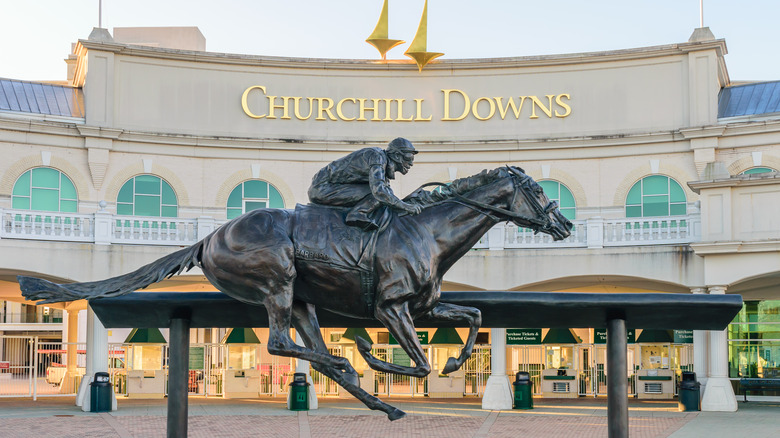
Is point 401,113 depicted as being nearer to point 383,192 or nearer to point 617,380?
point 617,380

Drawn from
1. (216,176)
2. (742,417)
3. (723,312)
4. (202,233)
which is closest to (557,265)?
(742,417)

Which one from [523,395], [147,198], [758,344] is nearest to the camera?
[523,395]

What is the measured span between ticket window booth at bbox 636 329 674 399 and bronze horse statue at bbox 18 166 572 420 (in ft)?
81.8

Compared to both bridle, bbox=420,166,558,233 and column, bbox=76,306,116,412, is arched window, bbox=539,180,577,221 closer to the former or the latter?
column, bbox=76,306,116,412

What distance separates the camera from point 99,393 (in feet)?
83.0

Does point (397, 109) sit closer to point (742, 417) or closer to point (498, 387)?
point (498, 387)

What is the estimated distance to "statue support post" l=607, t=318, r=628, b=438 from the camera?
6602mm

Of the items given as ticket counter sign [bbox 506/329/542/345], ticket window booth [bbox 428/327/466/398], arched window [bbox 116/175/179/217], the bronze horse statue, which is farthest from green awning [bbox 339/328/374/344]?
the bronze horse statue

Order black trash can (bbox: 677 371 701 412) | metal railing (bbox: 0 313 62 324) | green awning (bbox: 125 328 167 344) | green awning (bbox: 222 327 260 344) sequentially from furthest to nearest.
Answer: metal railing (bbox: 0 313 62 324)
green awning (bbox: 222 327 260 344)
green awning (bbox: 125 328 167 344)
black trash can (bbox: 677 371 701 412)

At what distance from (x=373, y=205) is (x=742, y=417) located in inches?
785

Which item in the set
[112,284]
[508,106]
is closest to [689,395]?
[508,106]

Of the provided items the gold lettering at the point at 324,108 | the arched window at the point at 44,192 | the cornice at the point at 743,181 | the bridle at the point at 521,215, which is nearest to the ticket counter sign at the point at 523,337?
the cornice at the point at 743,181

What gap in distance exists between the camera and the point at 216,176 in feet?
101

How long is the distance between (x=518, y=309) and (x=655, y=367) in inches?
1027
